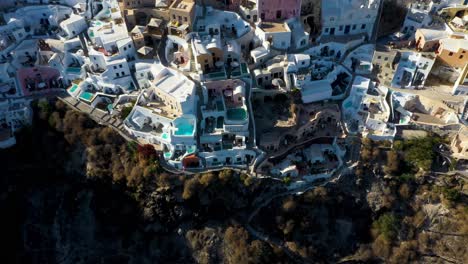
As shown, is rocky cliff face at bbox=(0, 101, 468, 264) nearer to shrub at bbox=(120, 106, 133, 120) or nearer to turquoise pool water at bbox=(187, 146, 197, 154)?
shrub at bbox=(120, 106, 133, 120)

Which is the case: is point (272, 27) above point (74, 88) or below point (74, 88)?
above

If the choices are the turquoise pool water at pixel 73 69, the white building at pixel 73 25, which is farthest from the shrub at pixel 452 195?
the white building at pixel 73 25

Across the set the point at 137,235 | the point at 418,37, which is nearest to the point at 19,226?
the point at 137,235

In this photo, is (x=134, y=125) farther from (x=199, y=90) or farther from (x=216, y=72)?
(x=216, y=72)

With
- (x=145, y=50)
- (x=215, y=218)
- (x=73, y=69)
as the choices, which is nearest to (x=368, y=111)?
(x=215, y=218)

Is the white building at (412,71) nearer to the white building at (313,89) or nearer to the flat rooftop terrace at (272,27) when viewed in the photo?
the white building at (313,89)

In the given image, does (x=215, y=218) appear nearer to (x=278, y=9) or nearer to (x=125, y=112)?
(x=125, y=112)
